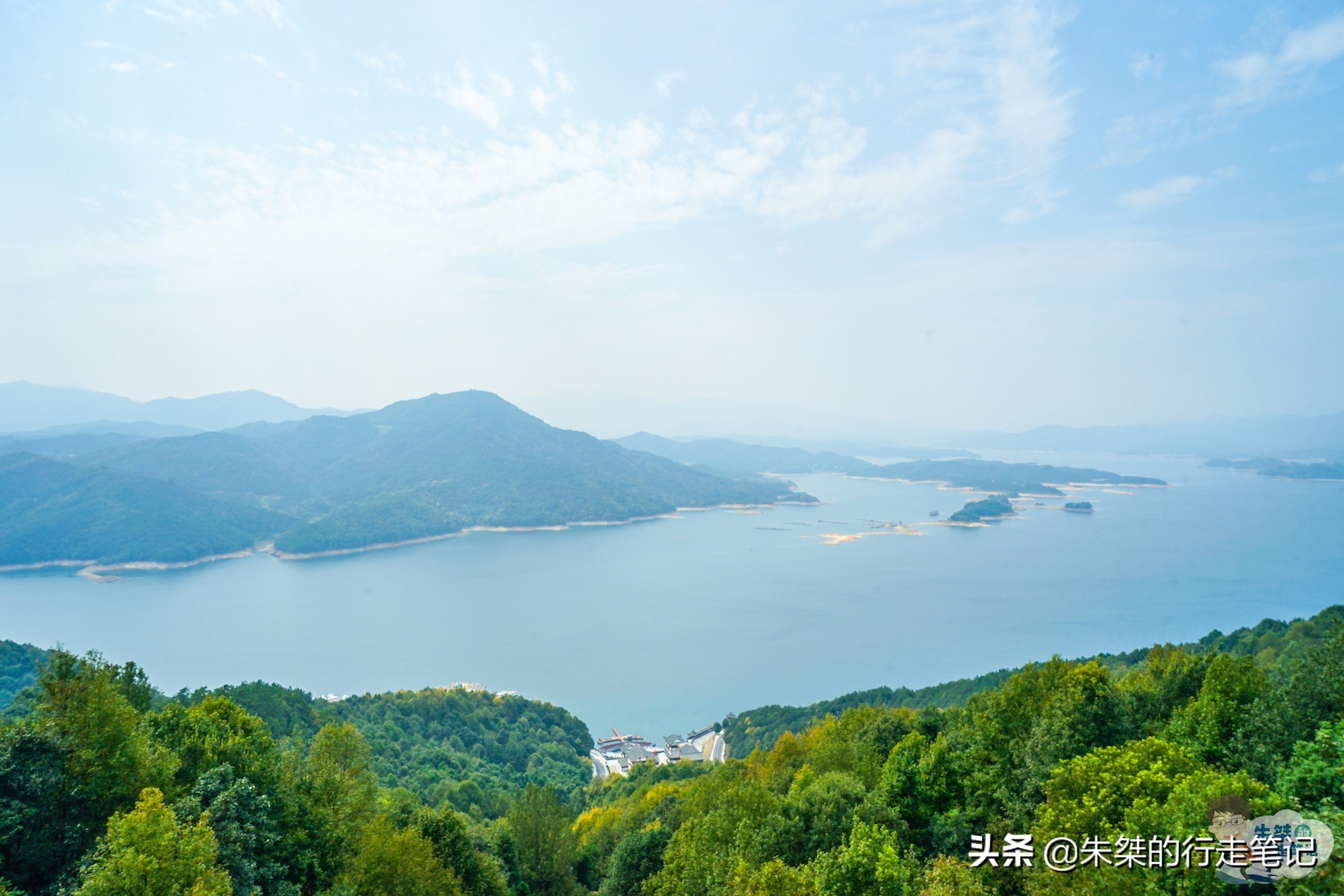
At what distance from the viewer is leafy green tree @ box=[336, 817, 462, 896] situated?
7082 millimetres

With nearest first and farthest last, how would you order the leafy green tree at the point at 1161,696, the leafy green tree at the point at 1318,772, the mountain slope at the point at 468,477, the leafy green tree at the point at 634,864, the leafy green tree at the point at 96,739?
the leafy green tree at the point at 1318,772 < the leafy green tree at the point at 96,739 < the leafy green tree at the point at 1161,696 < the leafy green tree at the point at 634,864 < the mountain slope at the point at 468,477

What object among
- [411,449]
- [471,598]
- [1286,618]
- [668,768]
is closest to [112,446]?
[411,449]

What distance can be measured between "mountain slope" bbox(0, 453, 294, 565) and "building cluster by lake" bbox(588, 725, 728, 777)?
51412 millimetres

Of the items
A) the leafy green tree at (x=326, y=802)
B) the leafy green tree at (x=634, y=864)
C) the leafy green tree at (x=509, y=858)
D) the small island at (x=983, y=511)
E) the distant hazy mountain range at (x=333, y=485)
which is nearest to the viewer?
the leafy green tree at (x=326, y=802)

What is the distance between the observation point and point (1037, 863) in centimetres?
562

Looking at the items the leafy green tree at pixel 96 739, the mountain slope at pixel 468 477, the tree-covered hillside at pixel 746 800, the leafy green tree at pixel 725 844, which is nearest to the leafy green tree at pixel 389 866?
the tree-covered hillside at pixel 746 800

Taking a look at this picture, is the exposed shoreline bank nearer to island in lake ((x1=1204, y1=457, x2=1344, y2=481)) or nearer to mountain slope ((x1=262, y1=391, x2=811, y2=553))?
mountain slope ((x1=262, y1=391, x2=811, y2=553))

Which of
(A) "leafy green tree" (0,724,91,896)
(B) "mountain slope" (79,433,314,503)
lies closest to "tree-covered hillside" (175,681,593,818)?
(A) "leafy green tree" (0,724,91,896)

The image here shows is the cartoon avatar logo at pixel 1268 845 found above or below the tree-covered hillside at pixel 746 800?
above

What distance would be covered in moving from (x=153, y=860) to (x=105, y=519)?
72.8 meters

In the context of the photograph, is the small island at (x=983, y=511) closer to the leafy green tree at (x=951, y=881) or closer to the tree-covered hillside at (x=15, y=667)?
the tree-covered hillside at (x=15, y=667)

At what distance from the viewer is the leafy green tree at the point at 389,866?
279 inches

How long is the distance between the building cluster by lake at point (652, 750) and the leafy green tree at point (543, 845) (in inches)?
431

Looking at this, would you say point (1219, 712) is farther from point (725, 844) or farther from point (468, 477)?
point (468, 477)
